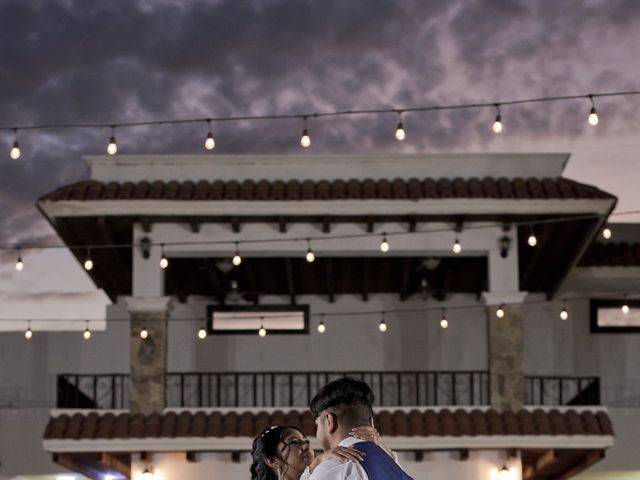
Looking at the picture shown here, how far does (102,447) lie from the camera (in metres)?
16.6

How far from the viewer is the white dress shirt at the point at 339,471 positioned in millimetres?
4547

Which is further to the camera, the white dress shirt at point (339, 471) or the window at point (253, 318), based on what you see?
the window at point (253, 318)

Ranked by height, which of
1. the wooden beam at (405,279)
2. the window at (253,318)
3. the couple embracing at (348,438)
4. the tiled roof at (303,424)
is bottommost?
the couple embracing at (348,438)

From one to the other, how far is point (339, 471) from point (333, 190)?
1232 centimetres

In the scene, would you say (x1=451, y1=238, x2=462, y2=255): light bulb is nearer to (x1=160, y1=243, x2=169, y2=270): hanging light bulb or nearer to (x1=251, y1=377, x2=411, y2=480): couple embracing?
(x1=160, y1=243, x2=169, y2=270): hanging light bulb

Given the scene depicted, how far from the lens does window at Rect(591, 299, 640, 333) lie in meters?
20.9

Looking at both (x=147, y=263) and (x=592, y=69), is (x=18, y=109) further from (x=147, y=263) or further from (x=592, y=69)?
(x=592, y=69)

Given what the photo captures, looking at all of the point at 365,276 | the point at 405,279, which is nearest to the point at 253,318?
the point at 365,276

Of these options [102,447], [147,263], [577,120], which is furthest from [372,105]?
[102,447]

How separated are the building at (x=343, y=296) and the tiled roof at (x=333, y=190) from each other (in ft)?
0.13

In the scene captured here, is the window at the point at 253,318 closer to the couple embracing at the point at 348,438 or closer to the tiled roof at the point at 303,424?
the tiled roof at the point at 303,424

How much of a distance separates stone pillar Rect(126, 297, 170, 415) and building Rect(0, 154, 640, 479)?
2 cm

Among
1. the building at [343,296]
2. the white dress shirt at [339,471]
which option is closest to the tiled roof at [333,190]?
the building at [343,296]

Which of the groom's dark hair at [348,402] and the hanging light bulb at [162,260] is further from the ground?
the hanging light bulb at [162,260]
